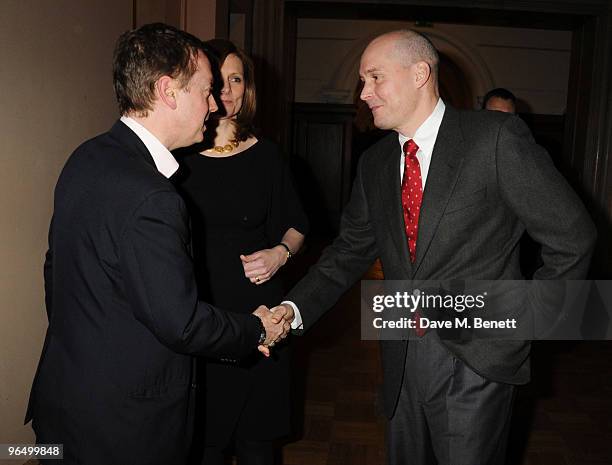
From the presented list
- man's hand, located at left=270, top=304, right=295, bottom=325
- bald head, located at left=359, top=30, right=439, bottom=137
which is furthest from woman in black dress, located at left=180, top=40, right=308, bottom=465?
bald head, located at left=359, top=30, right=439, bottom=137

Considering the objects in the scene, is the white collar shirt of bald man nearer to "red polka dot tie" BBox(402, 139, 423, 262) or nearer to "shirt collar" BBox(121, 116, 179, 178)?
"red polka dot tie" BBox(402, 139, 423, 262)

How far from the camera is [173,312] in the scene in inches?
61.1

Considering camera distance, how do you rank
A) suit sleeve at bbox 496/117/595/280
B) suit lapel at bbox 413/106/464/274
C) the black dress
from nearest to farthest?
suit sleeve at bbox 496/117/595/280 < suit lapel at bbox 413/106/464/274 < the black dress

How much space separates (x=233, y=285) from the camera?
8.22 feet

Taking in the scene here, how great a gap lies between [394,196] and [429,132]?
225mm

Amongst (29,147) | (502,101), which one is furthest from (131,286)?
(502,101)

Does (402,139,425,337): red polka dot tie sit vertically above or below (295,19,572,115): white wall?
below

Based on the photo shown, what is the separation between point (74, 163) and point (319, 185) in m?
10.9

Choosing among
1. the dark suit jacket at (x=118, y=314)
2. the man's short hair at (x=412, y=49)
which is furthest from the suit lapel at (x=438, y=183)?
the dark suit jacket at (x=118, y=314)

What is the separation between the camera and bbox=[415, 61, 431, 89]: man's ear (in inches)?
82.7

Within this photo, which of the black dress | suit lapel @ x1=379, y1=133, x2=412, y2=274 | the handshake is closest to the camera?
suit lapel @ x1=379, y1=133, x2=412, y2=274

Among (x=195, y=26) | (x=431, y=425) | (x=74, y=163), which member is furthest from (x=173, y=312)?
(x=195, y=26)

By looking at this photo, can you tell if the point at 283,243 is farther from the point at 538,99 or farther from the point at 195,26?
the point at 538,99

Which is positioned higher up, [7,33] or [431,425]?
[7,33]
